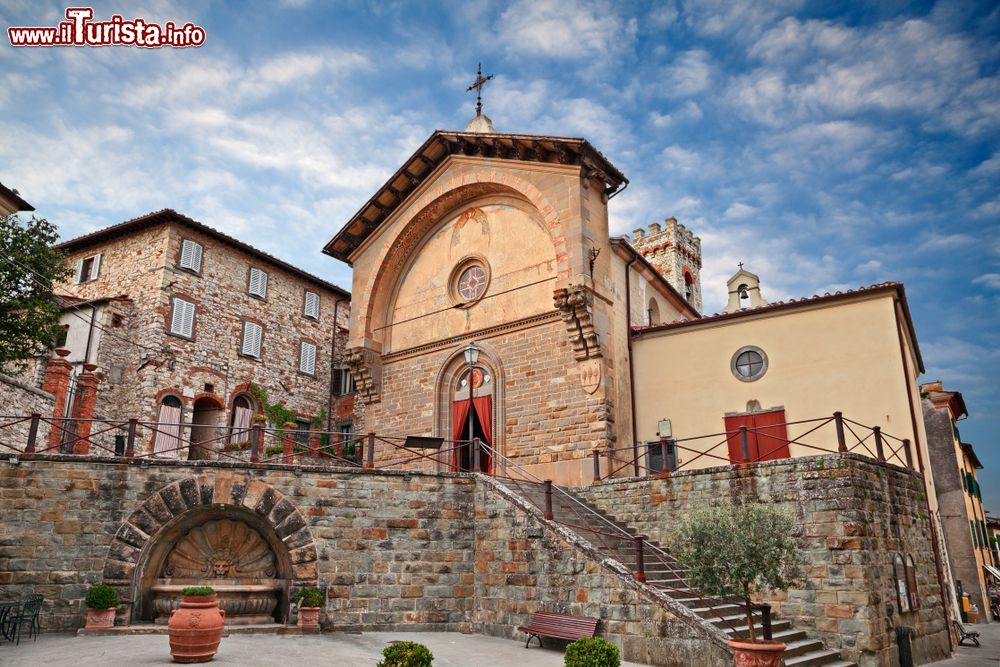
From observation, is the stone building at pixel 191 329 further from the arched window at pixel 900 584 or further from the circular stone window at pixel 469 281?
the arched window at pixel 900 584

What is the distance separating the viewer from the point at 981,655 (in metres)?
13.3

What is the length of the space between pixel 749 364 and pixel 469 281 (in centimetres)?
818

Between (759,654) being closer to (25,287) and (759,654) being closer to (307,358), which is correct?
(25,287)

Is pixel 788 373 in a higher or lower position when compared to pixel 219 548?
higher

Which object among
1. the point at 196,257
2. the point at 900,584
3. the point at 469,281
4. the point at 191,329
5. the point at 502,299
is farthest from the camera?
the point at 196,257

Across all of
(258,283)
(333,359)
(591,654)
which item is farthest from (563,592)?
(333,359)

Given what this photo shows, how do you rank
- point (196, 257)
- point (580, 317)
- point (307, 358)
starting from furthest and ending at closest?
point (307, 358) → point (196, 257) → point (580, 317)

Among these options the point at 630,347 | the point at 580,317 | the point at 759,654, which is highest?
the point at 580,317

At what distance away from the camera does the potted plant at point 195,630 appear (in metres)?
9.31

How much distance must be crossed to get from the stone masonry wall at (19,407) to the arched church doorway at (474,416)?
1039 centimetres

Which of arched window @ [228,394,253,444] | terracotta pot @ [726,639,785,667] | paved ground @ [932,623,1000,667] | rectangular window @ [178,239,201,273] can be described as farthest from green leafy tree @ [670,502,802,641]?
rectangular window @ [178,239,201,273]

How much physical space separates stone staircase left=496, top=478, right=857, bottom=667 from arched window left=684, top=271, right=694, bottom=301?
27.5 m

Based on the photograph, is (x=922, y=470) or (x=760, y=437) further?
(x=760, y=437)

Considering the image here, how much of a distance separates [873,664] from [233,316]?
71.0 feet
